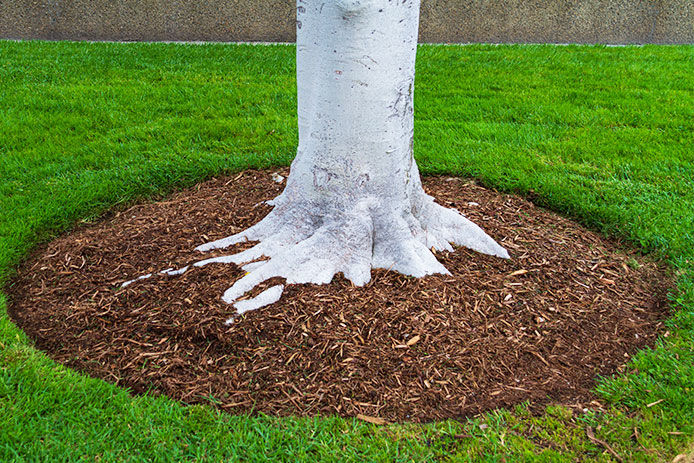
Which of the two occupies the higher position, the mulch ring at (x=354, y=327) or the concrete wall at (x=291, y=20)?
the concrete wall at (x=291, y=20)

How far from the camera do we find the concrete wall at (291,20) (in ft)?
33.4

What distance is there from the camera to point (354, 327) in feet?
9.79

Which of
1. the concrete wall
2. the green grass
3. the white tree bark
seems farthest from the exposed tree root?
the concrete wall

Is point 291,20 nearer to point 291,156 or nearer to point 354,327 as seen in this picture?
point 291,156

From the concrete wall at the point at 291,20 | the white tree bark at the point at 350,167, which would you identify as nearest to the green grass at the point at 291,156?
the white tree bark at the point at 350,167

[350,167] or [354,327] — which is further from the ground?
[350,167]

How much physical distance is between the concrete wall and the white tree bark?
25.2 feet

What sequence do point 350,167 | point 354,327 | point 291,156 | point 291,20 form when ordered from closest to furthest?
point 354,327 → point 350,167 → point 291,156 → point 291,20

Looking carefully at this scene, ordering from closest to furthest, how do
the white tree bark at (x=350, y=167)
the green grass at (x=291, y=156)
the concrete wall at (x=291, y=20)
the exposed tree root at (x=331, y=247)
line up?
the green grass at (x=291, y=156) → the white tree bark at (x=350, y=167) → the exposed tree root at (x=331, y=247) → the concrete wall at (x=291, y=20)

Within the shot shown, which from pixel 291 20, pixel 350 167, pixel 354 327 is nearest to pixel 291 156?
pixel 350 167

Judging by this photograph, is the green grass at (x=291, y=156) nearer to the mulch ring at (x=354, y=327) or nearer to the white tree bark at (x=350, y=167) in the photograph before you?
the mulch ring at (x=354, y=327)

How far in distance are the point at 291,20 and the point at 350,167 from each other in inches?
310

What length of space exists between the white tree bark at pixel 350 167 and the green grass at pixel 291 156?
34.1 inches

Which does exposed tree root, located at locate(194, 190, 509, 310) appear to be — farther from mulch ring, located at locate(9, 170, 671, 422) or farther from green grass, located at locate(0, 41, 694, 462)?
green grass, located at locate(0, 41, 694, 462)
